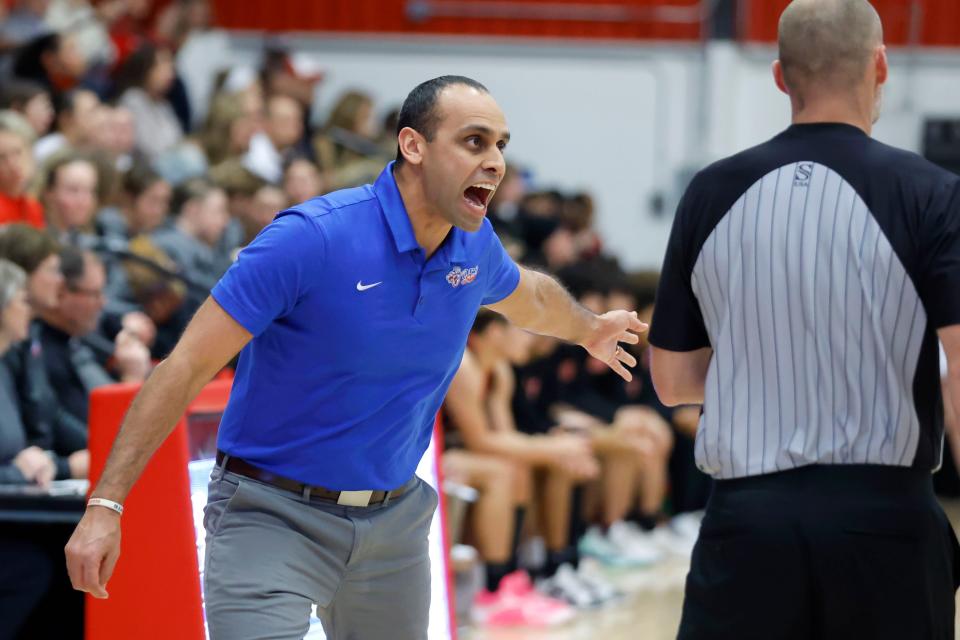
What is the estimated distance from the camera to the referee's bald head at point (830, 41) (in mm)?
2646

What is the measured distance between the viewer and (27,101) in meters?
7.46

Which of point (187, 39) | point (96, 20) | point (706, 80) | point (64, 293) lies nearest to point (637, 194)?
point (706, 80)

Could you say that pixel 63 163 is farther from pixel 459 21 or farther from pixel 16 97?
pixel 459 21

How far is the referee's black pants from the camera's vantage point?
2.53m

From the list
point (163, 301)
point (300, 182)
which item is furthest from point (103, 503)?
point (300, 182)

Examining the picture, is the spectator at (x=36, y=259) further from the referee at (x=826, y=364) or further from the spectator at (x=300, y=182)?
the spectator at (x=300, y=182)

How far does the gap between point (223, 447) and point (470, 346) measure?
3.52m

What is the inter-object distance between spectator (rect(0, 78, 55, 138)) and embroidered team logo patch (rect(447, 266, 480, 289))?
4.94 m

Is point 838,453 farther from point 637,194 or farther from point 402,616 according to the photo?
point 637,194

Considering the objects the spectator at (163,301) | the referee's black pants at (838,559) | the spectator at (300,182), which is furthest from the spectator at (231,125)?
the referee's black pants at (838,559)

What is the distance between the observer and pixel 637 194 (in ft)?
40.1

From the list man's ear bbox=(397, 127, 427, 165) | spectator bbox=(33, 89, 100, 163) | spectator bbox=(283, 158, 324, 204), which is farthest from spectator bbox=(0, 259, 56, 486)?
spectator bbox=(283, 158, 324, 204)

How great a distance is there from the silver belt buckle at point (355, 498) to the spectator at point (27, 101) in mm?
5039

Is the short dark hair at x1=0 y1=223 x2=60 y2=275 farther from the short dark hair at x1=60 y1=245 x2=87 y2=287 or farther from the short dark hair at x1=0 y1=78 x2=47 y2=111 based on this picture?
the short dark hair at x1=0 y1=78 x2=47 y2=111
